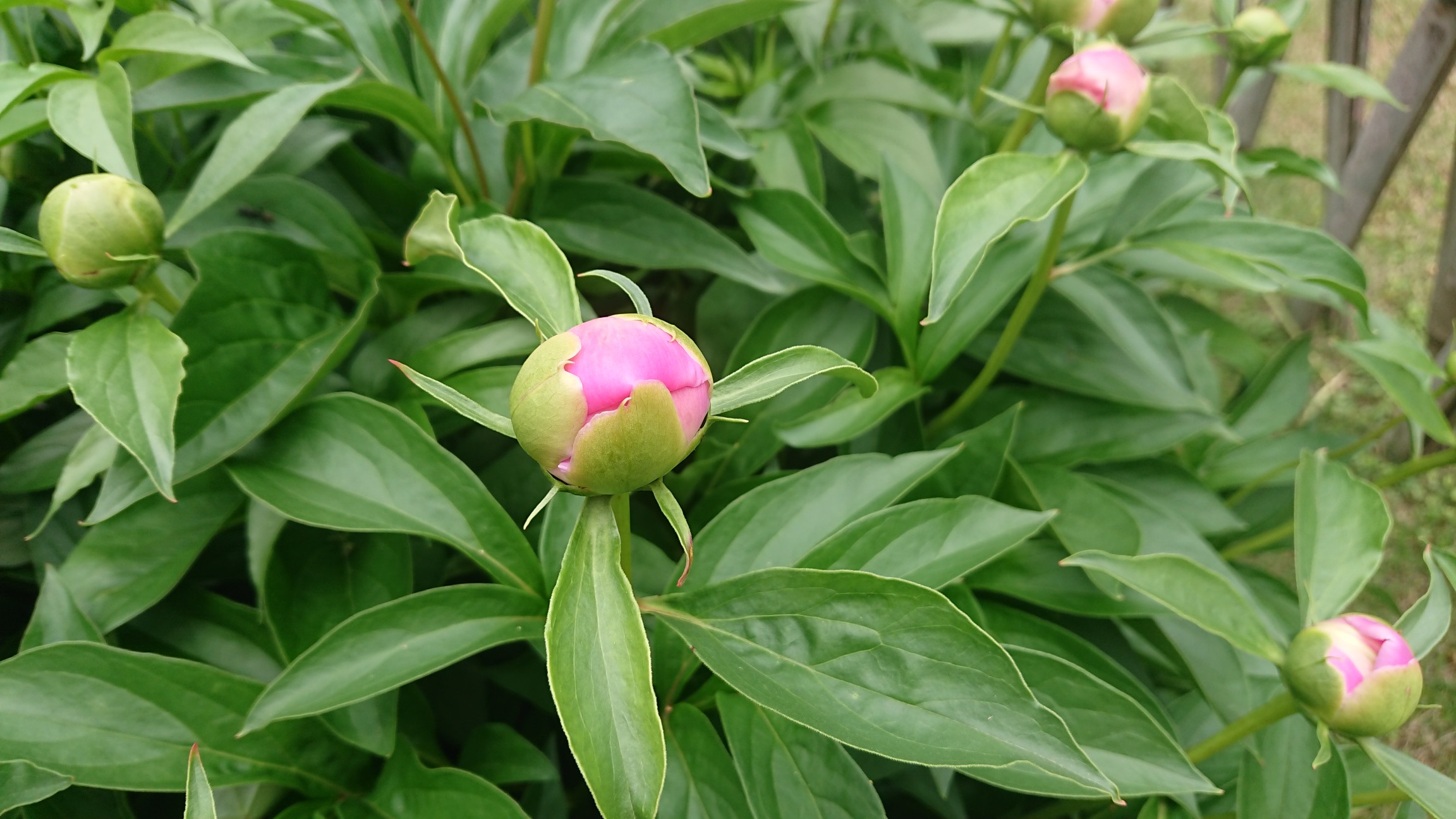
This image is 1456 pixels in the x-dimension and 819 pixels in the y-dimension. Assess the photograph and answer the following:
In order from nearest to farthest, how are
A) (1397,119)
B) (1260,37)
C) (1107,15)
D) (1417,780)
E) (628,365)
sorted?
(628,365), (1417,780), (1107,15), (1260,37), (1397,119)

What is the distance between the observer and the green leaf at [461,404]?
16.1 inches

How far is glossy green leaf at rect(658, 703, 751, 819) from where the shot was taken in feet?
1.92

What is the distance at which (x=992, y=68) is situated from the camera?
95 centimetres

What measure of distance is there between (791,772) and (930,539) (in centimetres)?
17

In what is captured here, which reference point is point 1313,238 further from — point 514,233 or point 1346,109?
point 1346,109

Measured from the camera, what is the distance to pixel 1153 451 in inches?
33.1

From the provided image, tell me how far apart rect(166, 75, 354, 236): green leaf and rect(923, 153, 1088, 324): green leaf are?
0.42 metres

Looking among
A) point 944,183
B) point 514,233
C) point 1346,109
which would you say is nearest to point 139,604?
point 514,233

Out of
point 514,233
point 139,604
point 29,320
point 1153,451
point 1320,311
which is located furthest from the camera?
point 1320,311

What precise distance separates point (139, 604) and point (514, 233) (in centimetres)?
39

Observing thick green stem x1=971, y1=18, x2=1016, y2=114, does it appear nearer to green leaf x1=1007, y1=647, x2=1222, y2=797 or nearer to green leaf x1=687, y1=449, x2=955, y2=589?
green leaf x1=687, y1=449, x2=955, y2=589

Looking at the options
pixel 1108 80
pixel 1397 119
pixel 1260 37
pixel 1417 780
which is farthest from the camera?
pixel 1397 119

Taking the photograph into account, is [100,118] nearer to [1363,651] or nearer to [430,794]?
[430,794]

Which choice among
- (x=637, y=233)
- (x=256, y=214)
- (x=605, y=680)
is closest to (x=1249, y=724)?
(x=605, y=680)
